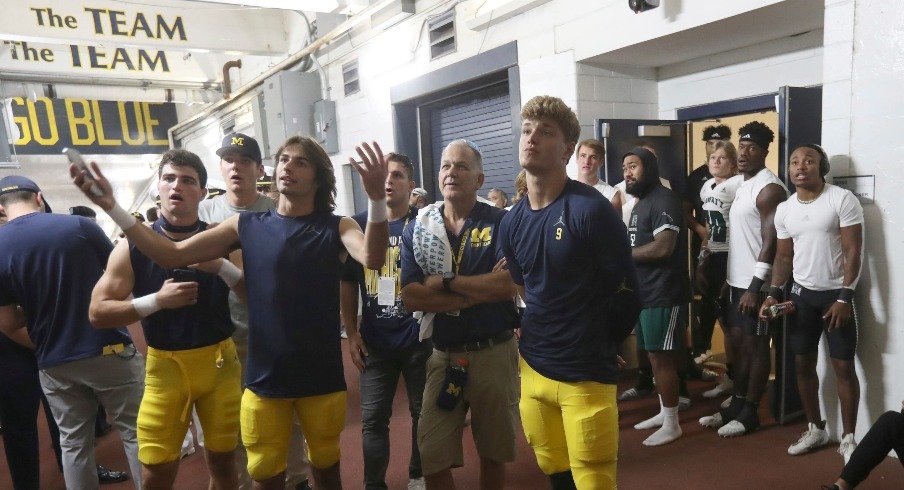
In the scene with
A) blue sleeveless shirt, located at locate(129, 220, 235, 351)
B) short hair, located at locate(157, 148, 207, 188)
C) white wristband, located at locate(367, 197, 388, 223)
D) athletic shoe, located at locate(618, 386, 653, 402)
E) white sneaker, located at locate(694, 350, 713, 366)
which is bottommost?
white sneaker, located at locate(694, 350, 713, 366)

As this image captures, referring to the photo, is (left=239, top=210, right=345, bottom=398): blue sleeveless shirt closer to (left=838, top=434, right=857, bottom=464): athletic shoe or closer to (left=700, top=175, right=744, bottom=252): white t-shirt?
(left=838, top=434, right=857, bottom=464): athletic shoe

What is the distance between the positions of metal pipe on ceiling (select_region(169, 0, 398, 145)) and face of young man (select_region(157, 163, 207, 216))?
13.0ft

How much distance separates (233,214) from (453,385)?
1.47 m

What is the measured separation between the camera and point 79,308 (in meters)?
2.58

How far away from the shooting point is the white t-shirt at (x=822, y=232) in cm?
283

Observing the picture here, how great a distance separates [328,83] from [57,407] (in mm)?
5397

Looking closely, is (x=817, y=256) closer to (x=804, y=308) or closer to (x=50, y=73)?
(x=804, y=308)

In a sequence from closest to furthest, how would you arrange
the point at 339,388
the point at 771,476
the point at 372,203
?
the point at 372,203 < the point at 339,388 < the point at 771,476

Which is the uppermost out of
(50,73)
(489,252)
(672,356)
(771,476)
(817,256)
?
(50,73)

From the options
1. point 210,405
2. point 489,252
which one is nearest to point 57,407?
point 210,405

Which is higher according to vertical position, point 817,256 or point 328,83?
point 328,83

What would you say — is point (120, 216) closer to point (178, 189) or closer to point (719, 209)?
point (178, 189)

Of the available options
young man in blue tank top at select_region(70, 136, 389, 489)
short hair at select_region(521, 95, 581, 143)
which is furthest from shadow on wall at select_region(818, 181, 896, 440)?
young man in blue tank top at select_region(70, 136, 389, 489)

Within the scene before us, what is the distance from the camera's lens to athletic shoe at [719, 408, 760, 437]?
3.27 m
